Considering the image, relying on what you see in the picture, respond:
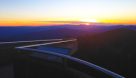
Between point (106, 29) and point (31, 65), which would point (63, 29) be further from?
point (31, 65)

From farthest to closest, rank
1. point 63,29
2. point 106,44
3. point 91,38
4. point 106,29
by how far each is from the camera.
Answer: point 63,29, point 106,29, point 91,38, point 106,44

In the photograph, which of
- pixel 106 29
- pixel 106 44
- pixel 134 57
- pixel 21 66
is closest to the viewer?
pixel 21 66

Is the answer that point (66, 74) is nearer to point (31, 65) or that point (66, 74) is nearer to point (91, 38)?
point (31, 65)

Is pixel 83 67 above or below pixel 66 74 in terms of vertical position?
above

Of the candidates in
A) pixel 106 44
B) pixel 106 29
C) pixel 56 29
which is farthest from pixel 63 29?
pixel 106 44

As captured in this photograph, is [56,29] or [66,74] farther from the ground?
[66,74]

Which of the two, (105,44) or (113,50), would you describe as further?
(105,44)

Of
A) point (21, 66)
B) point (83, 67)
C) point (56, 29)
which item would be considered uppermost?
point (83, 67)

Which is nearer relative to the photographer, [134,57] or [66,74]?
[66,74]

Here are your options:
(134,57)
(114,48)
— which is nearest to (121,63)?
(134,57)
